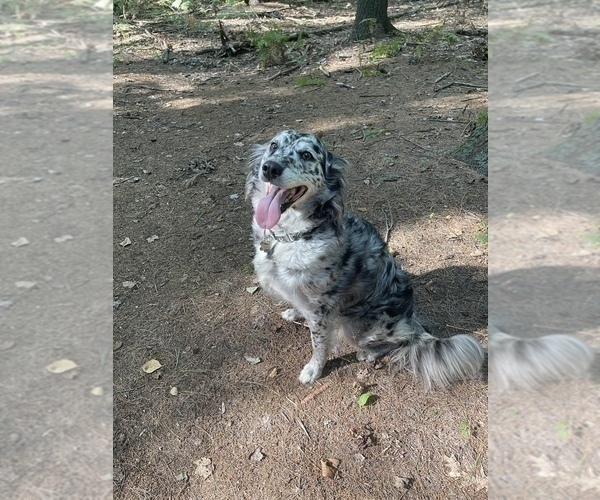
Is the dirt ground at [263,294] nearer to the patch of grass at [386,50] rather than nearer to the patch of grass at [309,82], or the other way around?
the patch of grass at [309,82]

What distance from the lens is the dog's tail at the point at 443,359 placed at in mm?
3527

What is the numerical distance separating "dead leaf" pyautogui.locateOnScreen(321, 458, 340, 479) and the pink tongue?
5.11 ft

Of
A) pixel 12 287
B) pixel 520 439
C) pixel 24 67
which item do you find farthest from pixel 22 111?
pixel 520 439

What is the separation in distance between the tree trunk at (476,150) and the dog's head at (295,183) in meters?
3.15

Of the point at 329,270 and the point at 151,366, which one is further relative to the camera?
the point at 151,366

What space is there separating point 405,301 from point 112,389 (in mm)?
2296

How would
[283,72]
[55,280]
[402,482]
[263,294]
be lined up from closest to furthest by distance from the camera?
1. [402,482]
2. [263,294]
3. [55,280]
4. [283,72]

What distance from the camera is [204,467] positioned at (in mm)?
3264

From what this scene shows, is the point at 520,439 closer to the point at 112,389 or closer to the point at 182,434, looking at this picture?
the point at 182,434

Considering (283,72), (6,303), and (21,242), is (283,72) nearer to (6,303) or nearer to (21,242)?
(21,242)

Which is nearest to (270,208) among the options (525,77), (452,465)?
(452,465)

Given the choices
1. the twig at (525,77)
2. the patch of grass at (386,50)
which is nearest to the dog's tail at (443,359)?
the twig at (525,77)

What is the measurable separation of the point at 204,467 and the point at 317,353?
1123 mm

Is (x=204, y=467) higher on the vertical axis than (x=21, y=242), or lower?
lower
